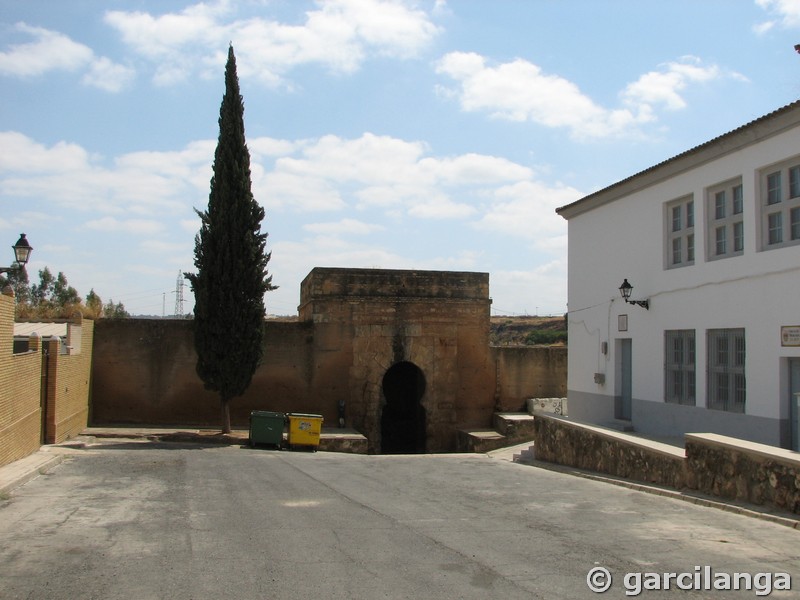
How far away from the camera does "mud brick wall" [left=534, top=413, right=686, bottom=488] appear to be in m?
10.9

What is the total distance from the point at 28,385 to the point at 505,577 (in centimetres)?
1146

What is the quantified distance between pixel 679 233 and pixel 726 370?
9.98ft

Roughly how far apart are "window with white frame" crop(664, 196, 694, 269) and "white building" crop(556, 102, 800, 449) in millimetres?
28

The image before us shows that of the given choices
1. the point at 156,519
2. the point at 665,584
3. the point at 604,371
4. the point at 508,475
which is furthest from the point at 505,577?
the point at 604,371

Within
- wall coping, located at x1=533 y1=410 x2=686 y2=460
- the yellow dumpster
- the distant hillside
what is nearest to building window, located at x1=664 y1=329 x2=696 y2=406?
wall coping, located at x1=533 y1=410 x2=686 y2=460

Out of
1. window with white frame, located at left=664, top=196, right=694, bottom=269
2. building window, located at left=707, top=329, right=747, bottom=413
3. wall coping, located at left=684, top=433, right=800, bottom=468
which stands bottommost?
wall coping, located at left=684, top=433, right=800, bottom=468

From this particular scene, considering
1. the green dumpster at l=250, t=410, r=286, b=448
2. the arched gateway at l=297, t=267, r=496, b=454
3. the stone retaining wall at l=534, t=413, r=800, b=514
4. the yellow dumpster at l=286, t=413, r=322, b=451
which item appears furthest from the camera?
the arched gateway at l=297, t=267, r=496, b=454

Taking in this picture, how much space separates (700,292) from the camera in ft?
43.7

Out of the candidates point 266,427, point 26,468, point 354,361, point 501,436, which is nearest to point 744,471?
point 26,468

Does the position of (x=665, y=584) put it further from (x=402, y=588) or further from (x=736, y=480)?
(x=736, y=480)

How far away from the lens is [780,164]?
11.5 m

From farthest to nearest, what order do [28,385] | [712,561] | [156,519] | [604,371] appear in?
[604,371], [28,385], [156,519], [712,561]

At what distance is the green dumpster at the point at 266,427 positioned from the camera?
58.4ft

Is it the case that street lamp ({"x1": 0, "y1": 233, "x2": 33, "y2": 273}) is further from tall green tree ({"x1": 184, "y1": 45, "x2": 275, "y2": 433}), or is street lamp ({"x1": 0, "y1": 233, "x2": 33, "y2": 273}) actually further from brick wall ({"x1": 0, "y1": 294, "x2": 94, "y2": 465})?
tall green tree ({"x1": 184, "y1": 45, "x2": 275, "y2": 433})
